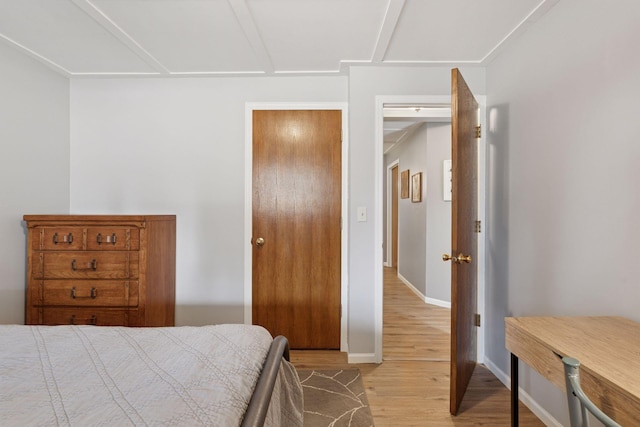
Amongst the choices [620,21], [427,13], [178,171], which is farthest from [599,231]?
[178,171]

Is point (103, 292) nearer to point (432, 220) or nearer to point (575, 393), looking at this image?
point (575, 393)

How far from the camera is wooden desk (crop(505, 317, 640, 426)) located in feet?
2.62

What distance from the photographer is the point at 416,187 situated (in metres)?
4.72

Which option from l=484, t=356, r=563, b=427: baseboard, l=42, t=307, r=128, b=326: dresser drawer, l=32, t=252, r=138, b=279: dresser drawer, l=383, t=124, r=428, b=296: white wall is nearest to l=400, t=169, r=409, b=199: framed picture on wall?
l=383, t=124, r=428, b=296: white wall

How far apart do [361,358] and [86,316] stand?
2078 mm

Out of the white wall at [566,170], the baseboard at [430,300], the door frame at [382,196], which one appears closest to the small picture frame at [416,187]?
the baseboard at [430,300]

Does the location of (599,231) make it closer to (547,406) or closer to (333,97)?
(547,406)

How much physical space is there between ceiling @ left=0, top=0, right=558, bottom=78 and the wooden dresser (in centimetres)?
123

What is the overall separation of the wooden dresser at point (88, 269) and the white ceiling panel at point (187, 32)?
4.10ft

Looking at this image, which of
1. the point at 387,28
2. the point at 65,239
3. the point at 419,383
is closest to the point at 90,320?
the point at 65,239

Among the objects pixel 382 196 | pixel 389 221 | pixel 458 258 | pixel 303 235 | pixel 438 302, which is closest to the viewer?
pixel 458 258

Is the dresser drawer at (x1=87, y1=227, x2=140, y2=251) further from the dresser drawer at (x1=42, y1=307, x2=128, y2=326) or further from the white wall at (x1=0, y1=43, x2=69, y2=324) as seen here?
the white wall at (x1=0, y1=43, x2=69, y2=324)

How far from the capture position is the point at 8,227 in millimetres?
2219

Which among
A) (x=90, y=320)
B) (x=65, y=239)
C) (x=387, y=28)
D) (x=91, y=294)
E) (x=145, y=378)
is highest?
(x=387, y=28)
